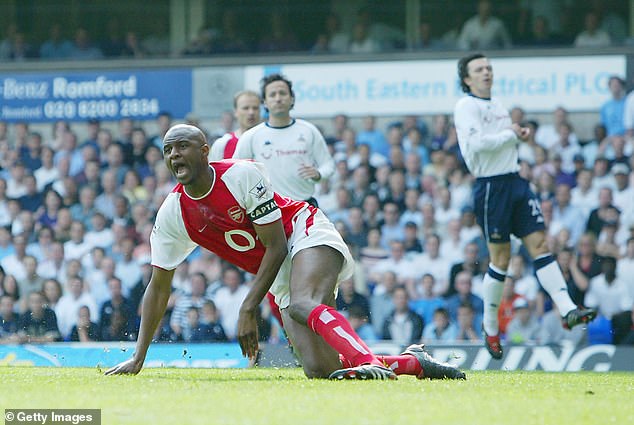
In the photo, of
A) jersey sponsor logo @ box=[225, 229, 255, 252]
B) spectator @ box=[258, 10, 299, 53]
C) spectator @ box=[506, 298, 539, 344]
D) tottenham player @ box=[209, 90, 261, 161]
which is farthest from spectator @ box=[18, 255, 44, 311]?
jersey sponsor logo @ box=[225, 229, 255, 252]

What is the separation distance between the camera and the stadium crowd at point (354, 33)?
715 inches

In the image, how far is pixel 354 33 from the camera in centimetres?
1884

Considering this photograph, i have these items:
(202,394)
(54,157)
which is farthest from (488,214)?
(54,157)

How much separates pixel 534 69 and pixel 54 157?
7.23 meters

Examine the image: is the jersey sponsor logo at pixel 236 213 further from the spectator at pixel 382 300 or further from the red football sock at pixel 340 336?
the spectator at pixel 382 300

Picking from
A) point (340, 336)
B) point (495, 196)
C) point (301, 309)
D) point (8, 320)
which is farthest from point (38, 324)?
point (340, 336)

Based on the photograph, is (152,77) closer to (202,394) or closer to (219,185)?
(219,185)

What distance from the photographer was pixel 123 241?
16297 mm

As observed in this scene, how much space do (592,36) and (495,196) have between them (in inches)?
301

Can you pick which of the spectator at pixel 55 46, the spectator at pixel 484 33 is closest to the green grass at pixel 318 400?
the spectator at pixel 484 33

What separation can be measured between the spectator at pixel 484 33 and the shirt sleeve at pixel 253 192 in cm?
1086

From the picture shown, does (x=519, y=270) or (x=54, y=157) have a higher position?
(x=54, y=157)

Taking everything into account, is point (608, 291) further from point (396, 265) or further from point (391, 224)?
point (391, 224)

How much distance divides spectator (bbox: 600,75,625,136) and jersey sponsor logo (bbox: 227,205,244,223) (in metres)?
9.90
